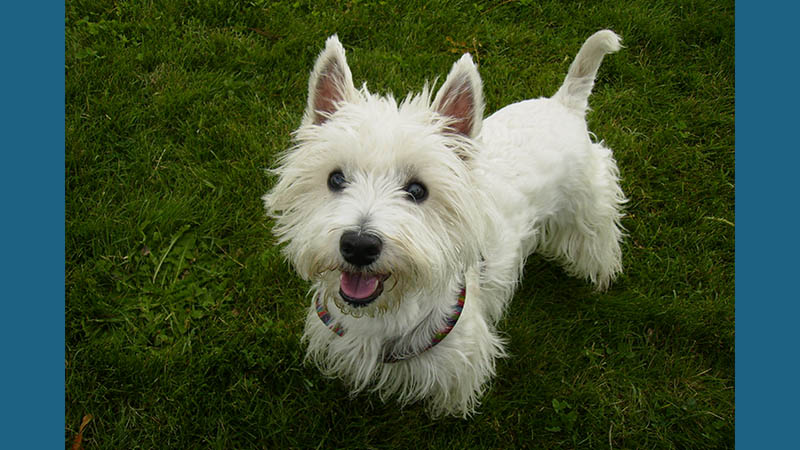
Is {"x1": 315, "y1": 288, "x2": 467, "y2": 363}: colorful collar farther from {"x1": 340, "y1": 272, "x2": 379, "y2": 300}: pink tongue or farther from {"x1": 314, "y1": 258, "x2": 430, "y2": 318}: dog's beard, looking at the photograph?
{"x1": 340, "y1": 272, "x2": 379, "y2": 300}: pink tongue

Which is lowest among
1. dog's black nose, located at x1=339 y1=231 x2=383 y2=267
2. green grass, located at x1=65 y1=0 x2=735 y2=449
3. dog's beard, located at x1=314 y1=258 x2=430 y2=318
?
green grass, located at x1=65 y1=0 x2=735 y2=449

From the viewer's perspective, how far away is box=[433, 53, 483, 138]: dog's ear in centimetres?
238

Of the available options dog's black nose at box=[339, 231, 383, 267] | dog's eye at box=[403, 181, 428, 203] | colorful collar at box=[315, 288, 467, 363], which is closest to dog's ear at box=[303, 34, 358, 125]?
dog's eye at box=[403, 181, 428, 203]

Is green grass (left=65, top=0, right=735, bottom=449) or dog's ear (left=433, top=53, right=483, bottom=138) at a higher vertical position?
dog's ear (left=433, top=53, right=483, bottom=138)

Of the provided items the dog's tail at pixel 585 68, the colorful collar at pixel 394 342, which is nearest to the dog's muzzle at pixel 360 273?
the colorful collar at pixel 394 342

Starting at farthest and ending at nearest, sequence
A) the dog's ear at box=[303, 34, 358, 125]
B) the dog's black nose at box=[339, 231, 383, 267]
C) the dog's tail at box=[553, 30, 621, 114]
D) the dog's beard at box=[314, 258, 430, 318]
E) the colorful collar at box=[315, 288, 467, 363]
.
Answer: the dog's tail at box=[553, 30, 621, 114]
the colorful collar at box=[315, 288, 467, 363]
the dog's ear at box=[303, 34, 358, 125]
the dog's beard at box=[314, 258, 430, 318]
the dog's black nose at box=[339, 231, 383, 267]

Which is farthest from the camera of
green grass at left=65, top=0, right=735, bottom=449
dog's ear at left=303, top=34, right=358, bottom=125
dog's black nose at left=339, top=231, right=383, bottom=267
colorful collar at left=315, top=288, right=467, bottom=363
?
green grass at left=65, top=0, right=735, bottom=449

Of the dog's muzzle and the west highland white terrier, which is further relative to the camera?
the west highland white terrier

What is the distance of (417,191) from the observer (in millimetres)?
2355

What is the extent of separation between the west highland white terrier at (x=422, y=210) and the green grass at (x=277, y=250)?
42 centimetres

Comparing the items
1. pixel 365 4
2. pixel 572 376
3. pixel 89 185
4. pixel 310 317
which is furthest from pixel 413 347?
pixel 365 4

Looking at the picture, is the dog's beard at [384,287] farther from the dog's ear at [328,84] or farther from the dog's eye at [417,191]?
the dog's ear at [328,84]

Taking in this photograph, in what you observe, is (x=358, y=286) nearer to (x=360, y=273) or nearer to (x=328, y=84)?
(x=360, y=273)

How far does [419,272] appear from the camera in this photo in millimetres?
2191
